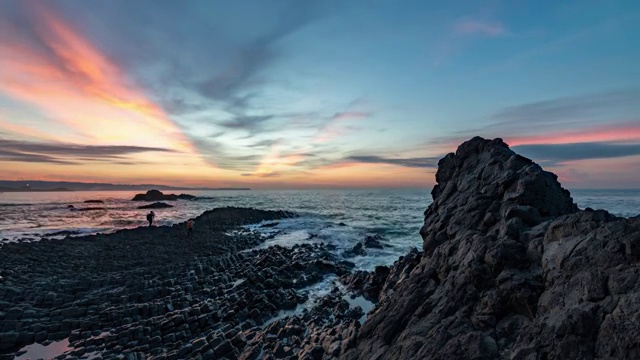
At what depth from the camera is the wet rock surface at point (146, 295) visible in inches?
492

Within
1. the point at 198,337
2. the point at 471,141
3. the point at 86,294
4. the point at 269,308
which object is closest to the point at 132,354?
the point at 198,337

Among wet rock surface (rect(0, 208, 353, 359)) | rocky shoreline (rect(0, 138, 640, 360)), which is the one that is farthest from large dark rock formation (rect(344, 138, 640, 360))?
wet rock surface (rect(0, 208, 353, 359))

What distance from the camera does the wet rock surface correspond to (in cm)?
1251

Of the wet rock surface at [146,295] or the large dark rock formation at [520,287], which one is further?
the wet rock surface at [146,295]

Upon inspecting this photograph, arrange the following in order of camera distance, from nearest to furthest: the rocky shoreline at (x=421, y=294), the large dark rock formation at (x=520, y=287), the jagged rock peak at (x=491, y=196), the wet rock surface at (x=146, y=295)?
the large dark rock formation at (x=520, y=287), the rocky shoreline at (x=421, y=294), the jagged rock peak at (x=491, y=196), the wet rock surface at (x=146, y=295)

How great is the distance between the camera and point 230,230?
151ft

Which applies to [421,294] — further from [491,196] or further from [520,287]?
[491,196]

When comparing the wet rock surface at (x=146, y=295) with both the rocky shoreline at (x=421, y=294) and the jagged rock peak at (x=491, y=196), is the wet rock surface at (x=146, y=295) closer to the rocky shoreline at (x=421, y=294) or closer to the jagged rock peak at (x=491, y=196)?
the rocky shoreline at (x=421, y=294)

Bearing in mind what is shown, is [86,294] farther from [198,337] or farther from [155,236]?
[155,236]

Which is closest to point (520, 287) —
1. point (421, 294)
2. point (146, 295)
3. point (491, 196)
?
point (421, 294)

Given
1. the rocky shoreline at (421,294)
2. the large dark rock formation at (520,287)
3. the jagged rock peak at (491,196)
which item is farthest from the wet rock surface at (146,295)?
the jagged rock peak at (491,196)

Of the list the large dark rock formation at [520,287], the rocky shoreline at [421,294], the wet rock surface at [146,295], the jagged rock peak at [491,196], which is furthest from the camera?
the wet rock surface at [146,295]

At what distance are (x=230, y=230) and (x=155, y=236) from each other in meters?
10.9

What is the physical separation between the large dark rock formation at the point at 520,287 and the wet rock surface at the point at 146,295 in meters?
7.43
